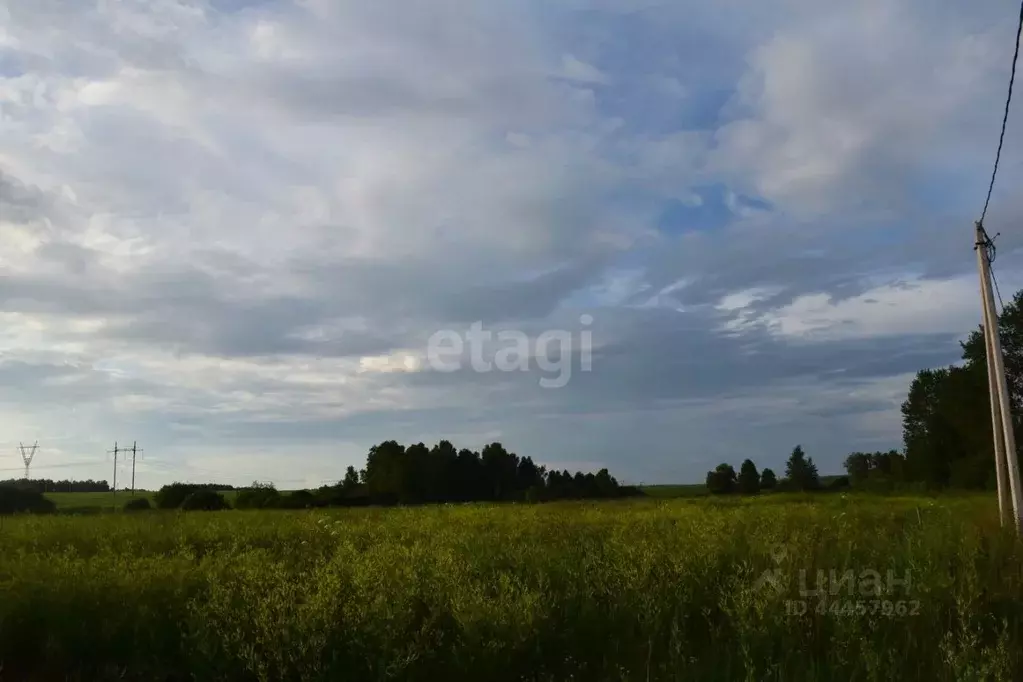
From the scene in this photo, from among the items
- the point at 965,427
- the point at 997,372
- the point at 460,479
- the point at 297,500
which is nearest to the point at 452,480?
the point at 460,479

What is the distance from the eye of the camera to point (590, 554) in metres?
10.1

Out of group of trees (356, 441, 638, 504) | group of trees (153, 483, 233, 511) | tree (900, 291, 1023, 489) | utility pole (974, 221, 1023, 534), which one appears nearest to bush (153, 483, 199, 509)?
group of trees (153, 483, 233, 511)

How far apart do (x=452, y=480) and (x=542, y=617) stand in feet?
218

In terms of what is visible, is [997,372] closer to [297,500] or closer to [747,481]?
[297,500]

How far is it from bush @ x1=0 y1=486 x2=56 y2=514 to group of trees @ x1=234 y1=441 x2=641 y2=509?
17.0 m

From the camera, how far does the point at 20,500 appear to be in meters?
50.1

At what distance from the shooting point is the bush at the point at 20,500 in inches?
1837

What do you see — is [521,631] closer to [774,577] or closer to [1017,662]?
[774,577]

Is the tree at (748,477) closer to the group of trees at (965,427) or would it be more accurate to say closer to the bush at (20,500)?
the group of trees at (965,427)

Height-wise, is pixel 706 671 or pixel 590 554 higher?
pixel 590 554

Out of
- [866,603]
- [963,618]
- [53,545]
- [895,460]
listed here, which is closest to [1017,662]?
[963,618]

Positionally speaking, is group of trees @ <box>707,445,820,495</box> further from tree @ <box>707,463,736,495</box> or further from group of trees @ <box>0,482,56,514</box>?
group of trees @ <box>0,482,56,514</box>

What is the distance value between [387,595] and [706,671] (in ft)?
11.0

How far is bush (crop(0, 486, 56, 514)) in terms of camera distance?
46.7 metres
